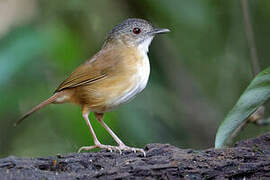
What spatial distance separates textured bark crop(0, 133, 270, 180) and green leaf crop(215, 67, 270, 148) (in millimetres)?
192

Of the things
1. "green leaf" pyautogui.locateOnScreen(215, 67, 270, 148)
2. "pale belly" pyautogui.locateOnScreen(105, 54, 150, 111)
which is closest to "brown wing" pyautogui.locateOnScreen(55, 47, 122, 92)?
"pale belly" pyautogui.locateOnScreen(105, 54, 150, 111)

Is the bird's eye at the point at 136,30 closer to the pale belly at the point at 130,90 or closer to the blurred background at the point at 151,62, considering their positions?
the blurred background at the point at 151,62

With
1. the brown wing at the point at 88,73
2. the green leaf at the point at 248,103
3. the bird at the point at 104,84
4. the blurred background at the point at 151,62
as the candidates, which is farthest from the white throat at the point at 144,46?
the green leaf at the point at 248,103

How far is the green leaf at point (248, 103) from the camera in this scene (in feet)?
14.1

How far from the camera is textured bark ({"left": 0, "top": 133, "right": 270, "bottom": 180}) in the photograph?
11.9 feet

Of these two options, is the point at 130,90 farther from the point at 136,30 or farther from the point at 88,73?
the point at 136,30

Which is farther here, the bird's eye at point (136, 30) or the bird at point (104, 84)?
the bird's eye at point (136, 30)

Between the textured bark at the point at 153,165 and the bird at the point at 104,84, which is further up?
the bird at the point at 104,84

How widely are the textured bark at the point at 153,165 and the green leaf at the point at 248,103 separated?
0.63ft

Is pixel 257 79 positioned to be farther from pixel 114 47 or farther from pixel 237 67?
pixel 237 67

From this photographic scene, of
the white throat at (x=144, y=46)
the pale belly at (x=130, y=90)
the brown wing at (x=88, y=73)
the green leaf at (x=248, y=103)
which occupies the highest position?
the white throat at (x=144, y=46)

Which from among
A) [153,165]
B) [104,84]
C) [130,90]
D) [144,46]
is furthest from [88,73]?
[153,165]

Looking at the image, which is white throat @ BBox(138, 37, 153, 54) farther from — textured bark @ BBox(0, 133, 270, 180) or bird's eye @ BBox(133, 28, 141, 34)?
textured bark @ BBox(0, 133, 270, 180)

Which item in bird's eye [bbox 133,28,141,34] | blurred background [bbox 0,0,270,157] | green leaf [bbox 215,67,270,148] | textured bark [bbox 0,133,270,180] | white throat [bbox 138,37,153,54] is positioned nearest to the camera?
textured bark [bbox 0,133,270,180]
